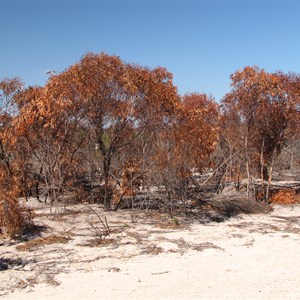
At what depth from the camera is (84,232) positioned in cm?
1184

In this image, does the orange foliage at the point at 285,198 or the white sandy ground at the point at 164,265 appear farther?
the orange foliage at the point at 285,198

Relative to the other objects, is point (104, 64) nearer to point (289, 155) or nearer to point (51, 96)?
point (51, 96)

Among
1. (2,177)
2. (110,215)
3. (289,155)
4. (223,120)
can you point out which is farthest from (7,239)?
(289,155)

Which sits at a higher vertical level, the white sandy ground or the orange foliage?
the orange foliage

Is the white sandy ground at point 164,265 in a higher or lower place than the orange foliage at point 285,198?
lower

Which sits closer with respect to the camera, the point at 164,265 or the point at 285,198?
the point at 164,265

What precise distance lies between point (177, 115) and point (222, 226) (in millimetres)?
4136

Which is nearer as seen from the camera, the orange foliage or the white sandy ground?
the white sandy ground

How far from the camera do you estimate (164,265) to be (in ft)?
28.4

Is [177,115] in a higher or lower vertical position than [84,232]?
higher

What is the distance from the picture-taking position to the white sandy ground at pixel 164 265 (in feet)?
23.2

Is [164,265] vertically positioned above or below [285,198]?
below

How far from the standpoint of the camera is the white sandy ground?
23.2 ft

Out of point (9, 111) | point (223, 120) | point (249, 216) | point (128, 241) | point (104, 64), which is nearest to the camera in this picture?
point (128, 241)
